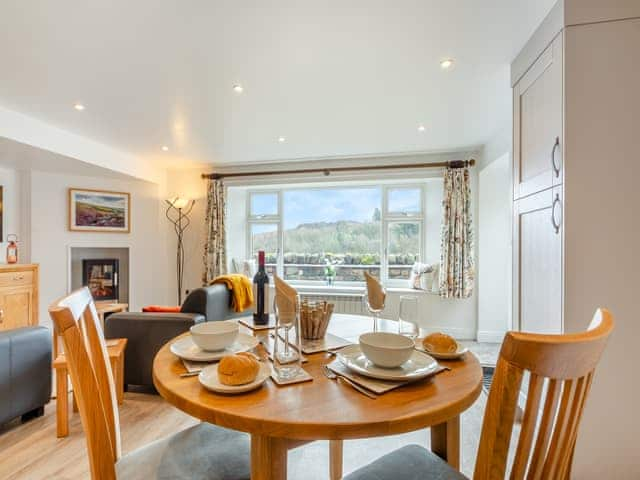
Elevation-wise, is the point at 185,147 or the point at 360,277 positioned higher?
the point at 185,147

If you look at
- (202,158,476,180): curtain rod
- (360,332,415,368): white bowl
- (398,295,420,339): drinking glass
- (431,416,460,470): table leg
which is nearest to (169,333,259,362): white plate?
(360,332,415,368): white bowl

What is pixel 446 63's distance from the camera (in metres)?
2.16

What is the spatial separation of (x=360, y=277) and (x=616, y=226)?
3.41 meters

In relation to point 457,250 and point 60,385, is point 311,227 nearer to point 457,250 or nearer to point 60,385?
point 457,250

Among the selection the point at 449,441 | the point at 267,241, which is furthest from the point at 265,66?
the point at 267,241

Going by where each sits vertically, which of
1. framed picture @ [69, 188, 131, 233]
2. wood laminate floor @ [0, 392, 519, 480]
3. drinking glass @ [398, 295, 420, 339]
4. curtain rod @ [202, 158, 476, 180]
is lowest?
wood laminate floor @ [0, 392, 519, 480]

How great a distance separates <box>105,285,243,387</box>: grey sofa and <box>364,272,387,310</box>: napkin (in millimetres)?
1707

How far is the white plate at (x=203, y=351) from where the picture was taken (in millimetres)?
945

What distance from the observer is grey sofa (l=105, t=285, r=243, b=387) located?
7.97ft

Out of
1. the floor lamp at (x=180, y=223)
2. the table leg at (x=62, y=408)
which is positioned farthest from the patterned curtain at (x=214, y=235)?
the table leg at (x=62, y=408)

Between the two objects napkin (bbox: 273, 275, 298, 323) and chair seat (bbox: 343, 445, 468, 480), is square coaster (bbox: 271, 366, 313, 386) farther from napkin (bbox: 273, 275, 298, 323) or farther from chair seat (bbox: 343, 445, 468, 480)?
chair seat (bbox: 343, 445, 468, 480)

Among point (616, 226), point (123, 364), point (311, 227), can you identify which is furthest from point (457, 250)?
point (123, 364)

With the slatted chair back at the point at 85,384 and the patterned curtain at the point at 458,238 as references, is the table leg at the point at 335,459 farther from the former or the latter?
the patterned curtain at the point at 458,238

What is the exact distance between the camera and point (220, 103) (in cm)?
276
